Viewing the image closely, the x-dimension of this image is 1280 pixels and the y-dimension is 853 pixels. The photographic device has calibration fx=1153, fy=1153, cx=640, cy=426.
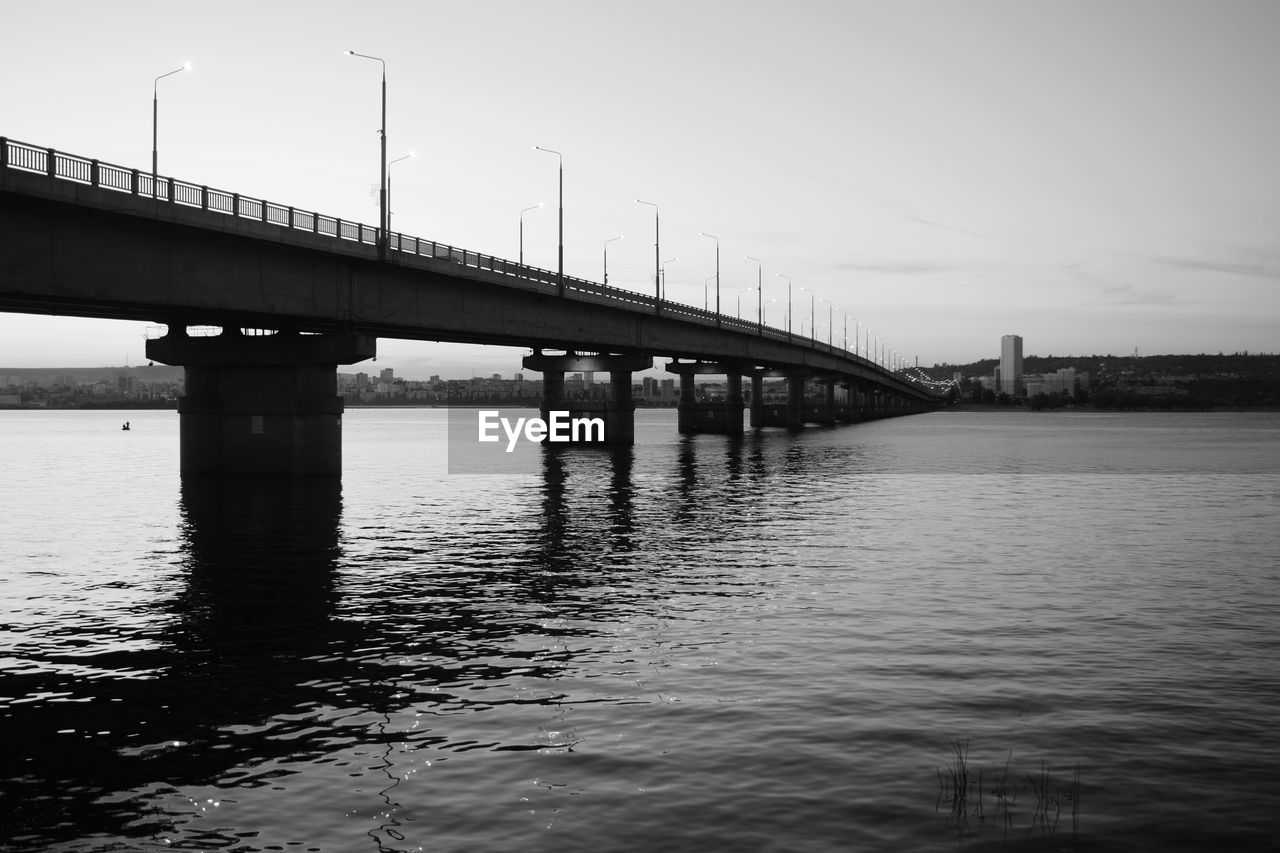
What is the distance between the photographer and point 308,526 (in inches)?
1492

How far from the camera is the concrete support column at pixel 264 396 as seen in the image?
54344 mm

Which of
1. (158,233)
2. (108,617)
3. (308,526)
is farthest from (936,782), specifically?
(158,233)

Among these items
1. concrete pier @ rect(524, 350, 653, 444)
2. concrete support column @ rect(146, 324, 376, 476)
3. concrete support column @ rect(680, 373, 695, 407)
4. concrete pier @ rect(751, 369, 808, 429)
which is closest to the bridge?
concrete support column @ rect(146, 324, 376, 476)

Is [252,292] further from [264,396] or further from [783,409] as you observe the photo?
[783,409]

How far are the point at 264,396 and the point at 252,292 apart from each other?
27.9 ft

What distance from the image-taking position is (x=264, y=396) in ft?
180

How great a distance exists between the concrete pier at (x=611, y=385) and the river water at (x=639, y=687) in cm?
6282

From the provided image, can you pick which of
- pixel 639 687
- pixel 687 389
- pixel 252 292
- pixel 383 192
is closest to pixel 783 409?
pixel 687 389

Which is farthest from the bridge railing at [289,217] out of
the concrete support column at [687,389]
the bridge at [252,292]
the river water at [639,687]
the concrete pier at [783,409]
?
the concrete pier at [783,409]

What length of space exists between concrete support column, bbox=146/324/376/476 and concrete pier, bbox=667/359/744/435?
86789 mm

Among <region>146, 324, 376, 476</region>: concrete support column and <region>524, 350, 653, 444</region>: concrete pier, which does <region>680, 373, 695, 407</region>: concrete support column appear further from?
<region>146, 324, 376, 476</region>: concrete support column

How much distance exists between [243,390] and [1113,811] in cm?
5003

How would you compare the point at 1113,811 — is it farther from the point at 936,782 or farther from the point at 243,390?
the point at 243,390

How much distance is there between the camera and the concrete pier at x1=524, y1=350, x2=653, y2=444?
10069 centimetres
